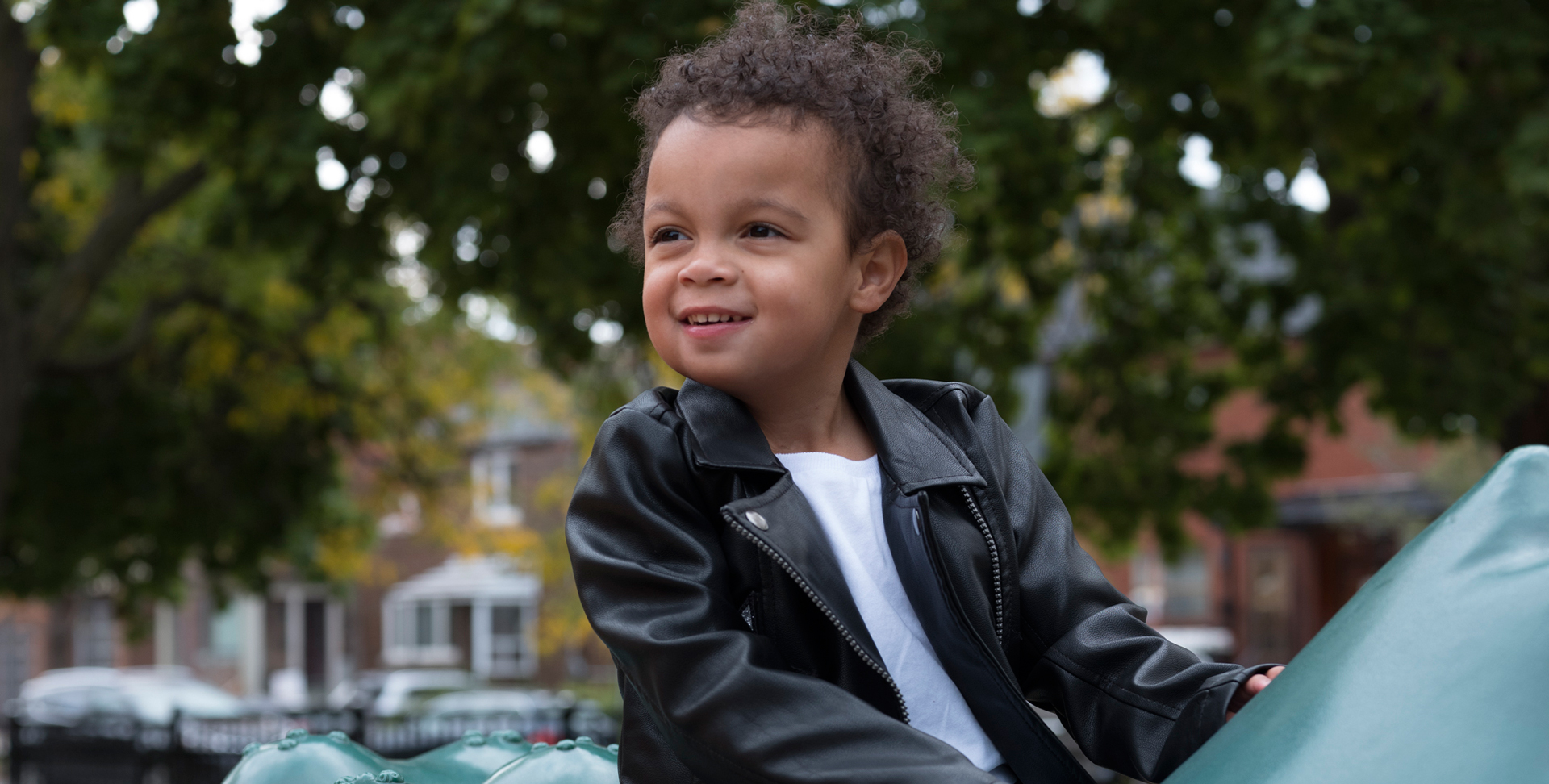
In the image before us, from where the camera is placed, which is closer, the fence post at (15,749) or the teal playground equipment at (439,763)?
the teal playground equipment at (439,763)

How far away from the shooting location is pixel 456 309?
8.34m

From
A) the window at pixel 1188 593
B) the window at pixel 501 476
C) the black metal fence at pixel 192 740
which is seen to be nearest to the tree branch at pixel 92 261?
the black metal fence at pixel 192 740

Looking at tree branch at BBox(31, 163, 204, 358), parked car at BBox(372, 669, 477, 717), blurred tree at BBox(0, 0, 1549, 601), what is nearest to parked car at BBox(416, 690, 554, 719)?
parked car at BBox(372, 669, 477, 717)

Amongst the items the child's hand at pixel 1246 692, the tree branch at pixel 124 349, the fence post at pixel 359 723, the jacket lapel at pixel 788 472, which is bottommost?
the fence post at pixel 359 723

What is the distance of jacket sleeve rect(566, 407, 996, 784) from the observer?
1.41m

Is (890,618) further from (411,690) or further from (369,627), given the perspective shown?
(369,627)

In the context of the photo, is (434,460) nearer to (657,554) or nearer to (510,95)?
(510,95)

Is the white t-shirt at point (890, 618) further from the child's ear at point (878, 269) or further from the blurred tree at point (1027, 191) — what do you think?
the blurred tree at point (1027, 191)

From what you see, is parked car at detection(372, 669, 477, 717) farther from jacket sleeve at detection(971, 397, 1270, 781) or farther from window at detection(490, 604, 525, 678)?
jacket sleeve at detection(971, 397, 1270, 781)

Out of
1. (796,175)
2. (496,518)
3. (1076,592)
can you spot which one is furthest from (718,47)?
(496,518)

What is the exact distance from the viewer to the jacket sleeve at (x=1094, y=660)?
63.7 inches

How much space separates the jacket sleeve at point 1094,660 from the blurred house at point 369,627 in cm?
3118

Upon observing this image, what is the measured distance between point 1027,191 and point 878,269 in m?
6.24

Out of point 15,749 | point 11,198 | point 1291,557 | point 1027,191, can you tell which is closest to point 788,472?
point 1027,191
